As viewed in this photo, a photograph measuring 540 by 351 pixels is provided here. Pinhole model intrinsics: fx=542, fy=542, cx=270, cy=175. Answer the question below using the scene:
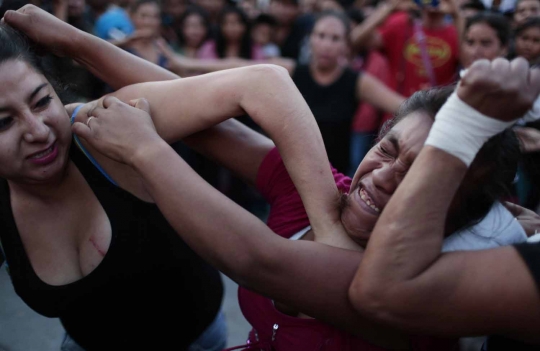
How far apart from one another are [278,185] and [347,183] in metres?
0.21

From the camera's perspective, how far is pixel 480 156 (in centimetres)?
126

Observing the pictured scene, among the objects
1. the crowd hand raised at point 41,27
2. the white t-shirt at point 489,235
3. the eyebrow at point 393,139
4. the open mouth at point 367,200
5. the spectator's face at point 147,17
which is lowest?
the spectator's face at point 147,17

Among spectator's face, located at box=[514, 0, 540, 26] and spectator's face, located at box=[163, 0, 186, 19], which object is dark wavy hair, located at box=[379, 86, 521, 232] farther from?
spectator's face, located at box=[163, 0, 186, 19]

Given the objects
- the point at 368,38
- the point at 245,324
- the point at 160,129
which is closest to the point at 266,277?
the point at 160,129

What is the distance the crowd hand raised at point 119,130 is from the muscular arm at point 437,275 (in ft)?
1.92

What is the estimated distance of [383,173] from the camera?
1375 mm

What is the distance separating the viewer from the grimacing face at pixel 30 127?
4.73ft

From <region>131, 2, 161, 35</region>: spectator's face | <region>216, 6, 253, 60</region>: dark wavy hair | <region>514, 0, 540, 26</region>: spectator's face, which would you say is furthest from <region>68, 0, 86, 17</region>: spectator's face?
<region>514, 0, 540, 26</region>: spectator's face

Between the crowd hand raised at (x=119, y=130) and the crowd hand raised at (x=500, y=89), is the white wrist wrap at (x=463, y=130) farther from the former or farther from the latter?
the crowd hand raised at (x=119, y=130)

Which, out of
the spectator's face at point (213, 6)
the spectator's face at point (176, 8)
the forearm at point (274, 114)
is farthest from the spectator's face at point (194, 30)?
the forearm at point (274, 114)

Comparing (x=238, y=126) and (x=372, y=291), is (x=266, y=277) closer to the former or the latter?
(x=372, y=291)

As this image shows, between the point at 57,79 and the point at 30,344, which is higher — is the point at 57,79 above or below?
above

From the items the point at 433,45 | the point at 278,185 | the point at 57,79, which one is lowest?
the point at 433,45

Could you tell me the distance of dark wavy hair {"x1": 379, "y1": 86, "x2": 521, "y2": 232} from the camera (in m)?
1.28
